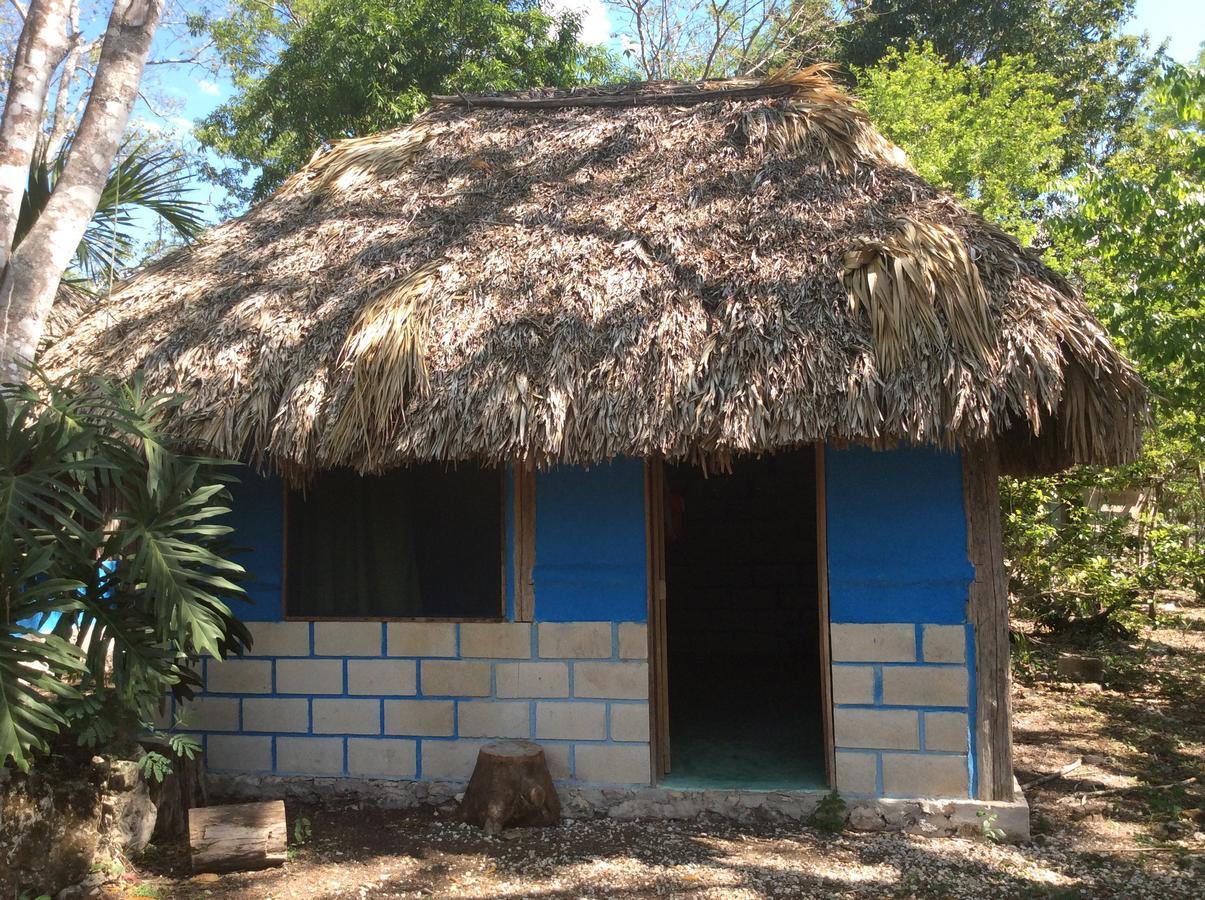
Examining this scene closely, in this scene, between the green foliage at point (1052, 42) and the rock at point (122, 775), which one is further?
the green foliage at point (1052, 42)

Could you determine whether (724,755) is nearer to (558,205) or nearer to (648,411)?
(648,411)

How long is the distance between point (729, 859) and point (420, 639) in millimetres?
1805

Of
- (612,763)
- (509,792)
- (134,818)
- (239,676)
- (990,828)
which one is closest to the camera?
(134,818)

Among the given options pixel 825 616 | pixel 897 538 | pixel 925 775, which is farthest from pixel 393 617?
pixel 925 775

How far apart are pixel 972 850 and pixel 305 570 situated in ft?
11.2

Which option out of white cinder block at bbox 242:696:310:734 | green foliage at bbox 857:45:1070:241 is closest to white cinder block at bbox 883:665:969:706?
white cinder block at bbox 242:696:310:734

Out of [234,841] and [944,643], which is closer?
[234,841]

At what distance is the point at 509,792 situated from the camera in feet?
14.0

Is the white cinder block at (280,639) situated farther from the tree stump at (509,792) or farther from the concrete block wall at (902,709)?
the concrete block wall at (902,709)

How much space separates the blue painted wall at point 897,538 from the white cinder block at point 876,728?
→ 16.8 inches

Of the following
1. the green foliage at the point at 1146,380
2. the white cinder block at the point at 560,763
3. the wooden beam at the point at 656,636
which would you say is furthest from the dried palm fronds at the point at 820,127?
the white cinder block at the point at 560,763

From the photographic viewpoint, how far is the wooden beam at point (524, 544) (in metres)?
4.60

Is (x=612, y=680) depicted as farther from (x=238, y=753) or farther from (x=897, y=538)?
(x=238, y=753)

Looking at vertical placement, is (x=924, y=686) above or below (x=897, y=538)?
below
